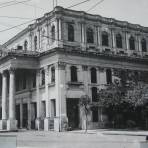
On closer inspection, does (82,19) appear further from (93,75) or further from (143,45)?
(143,45)

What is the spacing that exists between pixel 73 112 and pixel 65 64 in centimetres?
593

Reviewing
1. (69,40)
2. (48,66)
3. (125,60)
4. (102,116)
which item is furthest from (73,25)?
(102,116)

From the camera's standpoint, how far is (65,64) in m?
36.4

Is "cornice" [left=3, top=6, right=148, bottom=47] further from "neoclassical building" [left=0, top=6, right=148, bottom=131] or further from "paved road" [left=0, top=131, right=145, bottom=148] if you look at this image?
"paved road" [left=0, top=131, right=145, bottom=148]

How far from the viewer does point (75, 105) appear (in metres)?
37.2

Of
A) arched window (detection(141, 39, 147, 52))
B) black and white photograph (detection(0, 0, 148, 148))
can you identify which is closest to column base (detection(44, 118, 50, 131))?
black and white photograph (detection(0, 0, 148, 148))

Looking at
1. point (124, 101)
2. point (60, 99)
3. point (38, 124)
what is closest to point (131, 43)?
point (124, 101)

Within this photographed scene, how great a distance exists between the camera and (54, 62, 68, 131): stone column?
114ft

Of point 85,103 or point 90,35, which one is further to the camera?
point 90,35

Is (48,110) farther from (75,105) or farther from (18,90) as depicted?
(18,90)

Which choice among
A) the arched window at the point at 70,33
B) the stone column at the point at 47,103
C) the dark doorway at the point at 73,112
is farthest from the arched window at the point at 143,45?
the stone column at the point at 47,103

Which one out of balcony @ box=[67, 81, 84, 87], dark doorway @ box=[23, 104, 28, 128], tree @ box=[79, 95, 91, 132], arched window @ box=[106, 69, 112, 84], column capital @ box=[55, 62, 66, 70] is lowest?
dark doorway @ box=[23, 104, 28, 128]

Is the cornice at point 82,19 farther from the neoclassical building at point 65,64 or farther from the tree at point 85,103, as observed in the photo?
the tree at point 85,103

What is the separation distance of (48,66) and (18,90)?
10000 mm
